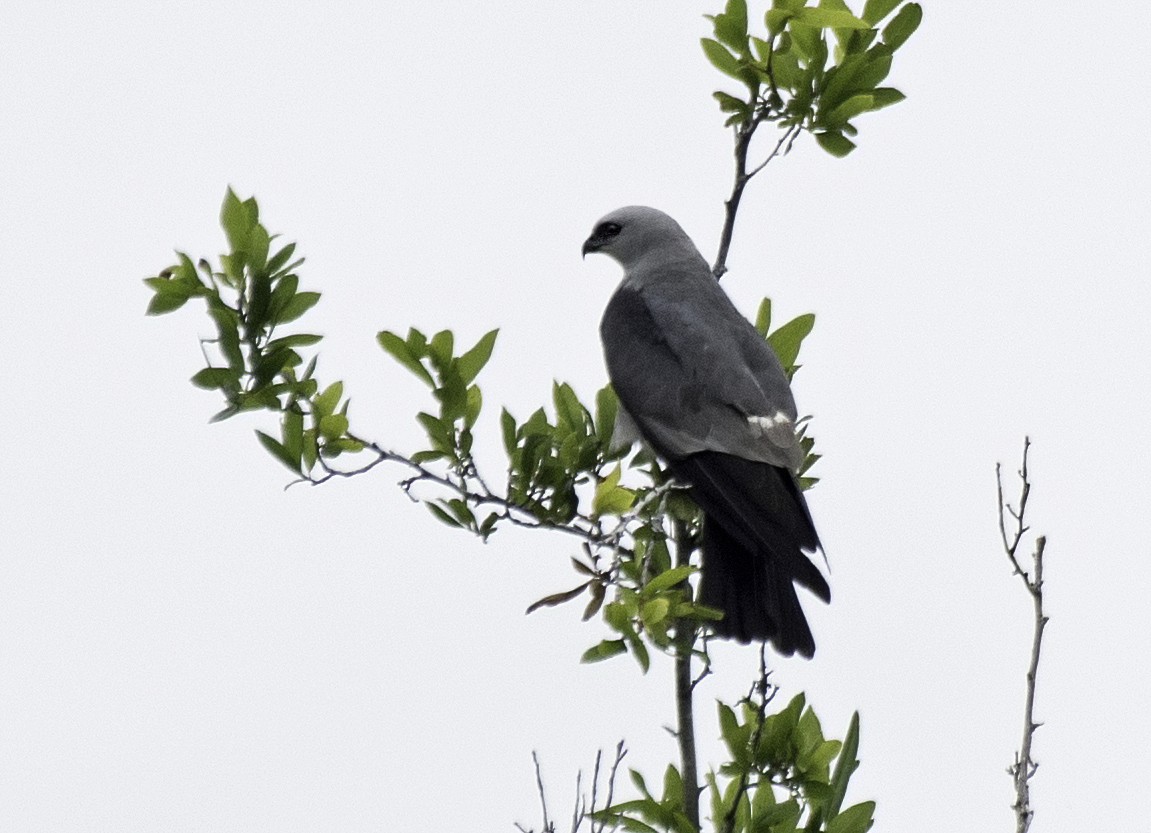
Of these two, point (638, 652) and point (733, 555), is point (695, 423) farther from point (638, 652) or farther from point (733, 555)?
point (638, 652)

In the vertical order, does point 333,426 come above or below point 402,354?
below

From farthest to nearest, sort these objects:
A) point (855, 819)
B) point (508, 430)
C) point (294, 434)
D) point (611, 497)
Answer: point (508, 430) → point (611, 497) → point (294, 434) → point (855, 819)

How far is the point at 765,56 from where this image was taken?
4.24 m

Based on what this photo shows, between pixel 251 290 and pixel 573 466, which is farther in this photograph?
pixel 573 466

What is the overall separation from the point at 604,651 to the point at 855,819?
2.57 ft

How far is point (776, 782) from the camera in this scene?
375 centimetres

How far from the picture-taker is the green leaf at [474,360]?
392 centimetres

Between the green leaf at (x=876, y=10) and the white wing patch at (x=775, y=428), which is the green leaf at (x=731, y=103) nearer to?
the green leaf at (x=876, y=10)

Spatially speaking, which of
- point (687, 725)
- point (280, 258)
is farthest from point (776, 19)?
point (687, 725)

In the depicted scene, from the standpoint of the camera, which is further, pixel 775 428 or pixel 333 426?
pixel 775 428

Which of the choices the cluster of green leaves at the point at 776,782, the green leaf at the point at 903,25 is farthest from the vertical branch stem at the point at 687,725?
the green leaf at the point at 903,25

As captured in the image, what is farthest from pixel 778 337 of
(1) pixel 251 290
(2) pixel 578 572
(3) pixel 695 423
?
(1) pixel 251 290

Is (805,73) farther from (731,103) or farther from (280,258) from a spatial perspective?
(280,258)

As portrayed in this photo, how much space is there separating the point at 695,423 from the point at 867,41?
1501 millimetres
